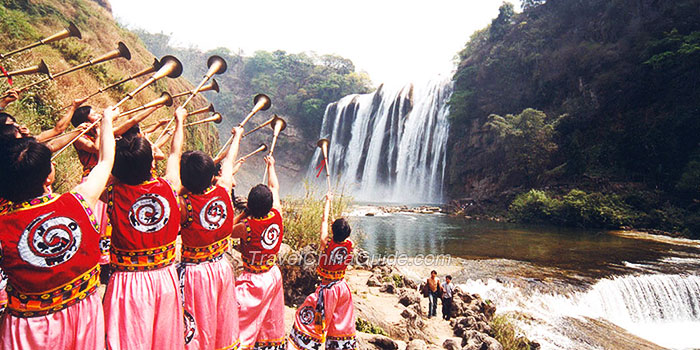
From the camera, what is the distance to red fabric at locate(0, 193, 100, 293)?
1376 millimetres

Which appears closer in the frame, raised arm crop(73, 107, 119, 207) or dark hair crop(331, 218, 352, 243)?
raised arm crop(73, 107, 119, 207)

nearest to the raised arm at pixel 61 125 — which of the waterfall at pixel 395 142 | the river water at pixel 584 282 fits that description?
the river water at pixel 584 282

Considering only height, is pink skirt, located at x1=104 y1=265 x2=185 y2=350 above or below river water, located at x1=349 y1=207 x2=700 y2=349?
above

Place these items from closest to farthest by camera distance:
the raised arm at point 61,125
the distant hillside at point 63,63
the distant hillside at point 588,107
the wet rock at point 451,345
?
the raised arm at point 61,125 → the wet rock at point 451,345 → the distant hillside at point 63,63 → the distant hillside at point 588,107

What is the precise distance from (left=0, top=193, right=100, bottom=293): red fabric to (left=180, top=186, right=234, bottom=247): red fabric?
0.72m

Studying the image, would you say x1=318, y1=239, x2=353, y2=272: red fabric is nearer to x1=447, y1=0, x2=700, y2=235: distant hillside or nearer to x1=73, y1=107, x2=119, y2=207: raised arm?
x1=73, y1=107, x2=119, y2=207: raised arm

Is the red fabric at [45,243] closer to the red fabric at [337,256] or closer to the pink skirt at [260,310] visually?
the pink skirt at [260,310]

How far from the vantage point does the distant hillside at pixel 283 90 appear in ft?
151

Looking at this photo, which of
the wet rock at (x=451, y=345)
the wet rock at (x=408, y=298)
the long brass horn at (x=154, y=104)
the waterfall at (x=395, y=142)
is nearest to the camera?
the long brass horn at (x=154, y=104)

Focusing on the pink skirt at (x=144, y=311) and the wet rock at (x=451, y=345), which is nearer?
the pink skirt at (x=144, y=311)

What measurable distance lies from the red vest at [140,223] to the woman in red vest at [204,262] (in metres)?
0.30

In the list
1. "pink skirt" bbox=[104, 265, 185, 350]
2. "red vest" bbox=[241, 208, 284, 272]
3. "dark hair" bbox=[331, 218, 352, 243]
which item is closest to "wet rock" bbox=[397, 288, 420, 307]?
"dark hair" bbox=[331, 218, 352, 243]

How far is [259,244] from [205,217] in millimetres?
572

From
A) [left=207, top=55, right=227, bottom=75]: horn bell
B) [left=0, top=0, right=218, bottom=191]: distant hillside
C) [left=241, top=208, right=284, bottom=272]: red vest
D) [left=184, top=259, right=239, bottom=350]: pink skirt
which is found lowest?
[left=184, top=259, right=239, bottom=350]: pink skirt
